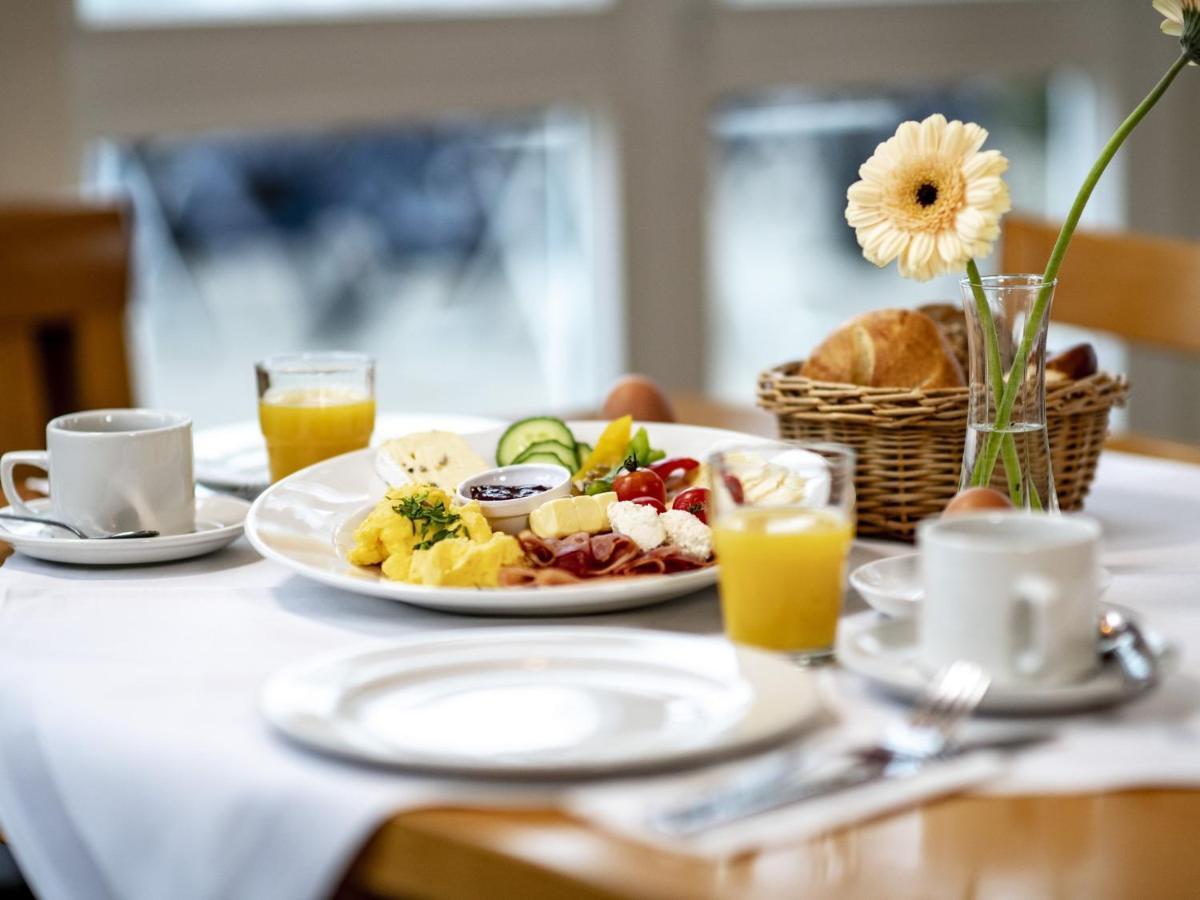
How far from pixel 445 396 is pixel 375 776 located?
2.70 metres

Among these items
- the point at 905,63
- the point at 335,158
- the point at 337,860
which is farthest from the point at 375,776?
the point at 905,63

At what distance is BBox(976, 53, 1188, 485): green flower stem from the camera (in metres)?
1.10

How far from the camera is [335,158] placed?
3.18 metres

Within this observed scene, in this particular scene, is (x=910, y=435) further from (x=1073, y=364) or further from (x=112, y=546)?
(x=112, y=546)

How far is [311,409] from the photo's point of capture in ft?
4.98

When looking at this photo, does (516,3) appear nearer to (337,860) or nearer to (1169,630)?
(1169,630)

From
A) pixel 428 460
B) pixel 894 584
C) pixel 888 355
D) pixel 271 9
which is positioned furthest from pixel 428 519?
pixel 271 9

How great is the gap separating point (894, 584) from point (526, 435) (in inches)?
18.4

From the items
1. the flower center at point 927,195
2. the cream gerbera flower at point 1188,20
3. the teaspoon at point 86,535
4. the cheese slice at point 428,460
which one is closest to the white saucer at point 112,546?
the teaspoon at point 86,535

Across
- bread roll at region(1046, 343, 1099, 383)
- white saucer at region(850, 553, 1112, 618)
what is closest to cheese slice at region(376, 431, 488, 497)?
white saucer at region(850, 553, 1112, 618)

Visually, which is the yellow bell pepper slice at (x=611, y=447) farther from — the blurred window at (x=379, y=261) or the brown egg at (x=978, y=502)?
the blurred window at (x=379, y=261)

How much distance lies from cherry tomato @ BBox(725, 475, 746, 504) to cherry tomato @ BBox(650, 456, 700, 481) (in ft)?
1.15

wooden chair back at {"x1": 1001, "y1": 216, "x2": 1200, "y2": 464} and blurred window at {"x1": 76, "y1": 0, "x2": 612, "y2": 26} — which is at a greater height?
blurred window at {"x1": 76, "y1": 0, "x2": 612, "y2": 26}

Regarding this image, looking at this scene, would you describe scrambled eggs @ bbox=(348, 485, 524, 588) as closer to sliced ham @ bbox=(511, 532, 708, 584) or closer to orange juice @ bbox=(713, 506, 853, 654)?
sliced ham @ bbox=(511, 532, 708, 584)
